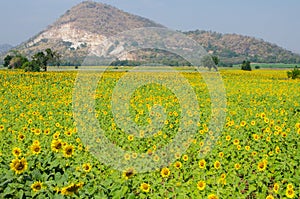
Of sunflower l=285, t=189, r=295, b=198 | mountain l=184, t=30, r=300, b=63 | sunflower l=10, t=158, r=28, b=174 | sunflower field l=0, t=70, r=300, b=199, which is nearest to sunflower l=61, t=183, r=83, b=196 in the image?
sunflower field l=0, t=70, r=300, b=199

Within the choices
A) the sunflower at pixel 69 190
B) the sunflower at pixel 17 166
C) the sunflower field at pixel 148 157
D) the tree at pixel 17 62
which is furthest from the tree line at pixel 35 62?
the sunflower at pixel 69 190

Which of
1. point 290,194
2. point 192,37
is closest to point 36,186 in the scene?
point 290,194

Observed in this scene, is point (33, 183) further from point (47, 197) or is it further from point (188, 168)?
point (188, 168)

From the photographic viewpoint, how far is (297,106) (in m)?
11.6

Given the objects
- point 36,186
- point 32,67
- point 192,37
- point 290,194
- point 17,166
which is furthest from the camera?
point 192,37

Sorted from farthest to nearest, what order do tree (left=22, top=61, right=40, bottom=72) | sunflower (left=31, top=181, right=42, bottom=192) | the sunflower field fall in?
1. tree (left=22, top=61, right=40, bottom=72)
2. the sunflower field
3. sunflower (left=31, top=181, right=42, bottom=192)

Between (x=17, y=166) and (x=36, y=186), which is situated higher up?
(x=17, y=166)

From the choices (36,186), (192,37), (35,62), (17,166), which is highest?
(192,37)

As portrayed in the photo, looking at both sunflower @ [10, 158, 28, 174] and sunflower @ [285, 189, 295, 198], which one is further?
sunflower @ [285, 189, 295, 198]

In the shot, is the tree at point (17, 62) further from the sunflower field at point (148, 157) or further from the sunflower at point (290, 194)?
the sunflower at point (290, 194)

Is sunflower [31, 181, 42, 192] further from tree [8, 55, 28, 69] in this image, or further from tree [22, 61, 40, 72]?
tree [8, 55, 28, 69]

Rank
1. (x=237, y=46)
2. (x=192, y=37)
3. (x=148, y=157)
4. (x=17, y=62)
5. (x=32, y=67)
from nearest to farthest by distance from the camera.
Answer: (x=148, y=157), (x=32, y=67), (x=17, y=62), (x=237, y=46), (x=192, y=37)

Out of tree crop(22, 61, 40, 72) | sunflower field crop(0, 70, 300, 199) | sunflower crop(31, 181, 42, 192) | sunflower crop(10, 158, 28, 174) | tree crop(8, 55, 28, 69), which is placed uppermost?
tree crop(8, 55, 28, 69)

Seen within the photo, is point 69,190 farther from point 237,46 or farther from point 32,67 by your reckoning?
point 237,46
